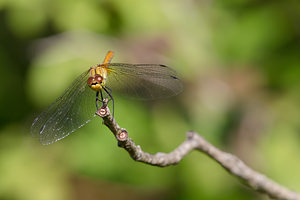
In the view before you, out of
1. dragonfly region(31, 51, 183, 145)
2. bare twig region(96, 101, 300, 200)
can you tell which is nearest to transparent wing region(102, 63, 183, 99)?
dragonfly region(31, 51, 183, 145)

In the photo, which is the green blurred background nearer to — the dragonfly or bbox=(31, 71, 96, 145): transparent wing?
the dragonfly

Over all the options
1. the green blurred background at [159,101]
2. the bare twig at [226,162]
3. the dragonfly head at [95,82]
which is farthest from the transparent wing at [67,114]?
the green blurred background at [159,101]

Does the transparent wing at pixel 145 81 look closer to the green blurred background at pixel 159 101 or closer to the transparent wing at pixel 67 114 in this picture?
the transparent wing at pixel 67 114

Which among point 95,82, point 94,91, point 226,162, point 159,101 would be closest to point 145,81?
point 94,91

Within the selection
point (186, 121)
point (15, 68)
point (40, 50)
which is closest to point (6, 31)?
point (15, 68)

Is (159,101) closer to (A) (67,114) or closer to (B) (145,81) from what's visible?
(B) (145,81)
